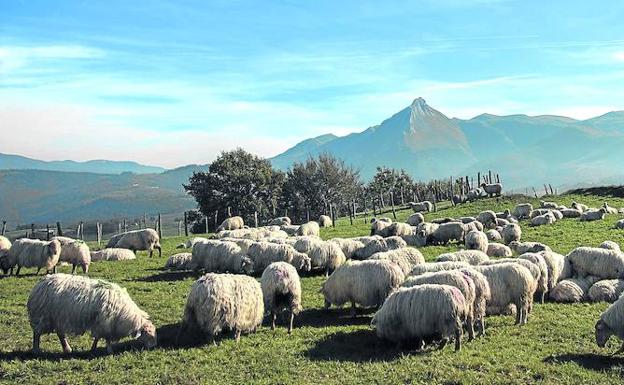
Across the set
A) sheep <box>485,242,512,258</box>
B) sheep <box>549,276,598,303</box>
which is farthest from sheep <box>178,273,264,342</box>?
sheep <box>485,242,512,258</box>

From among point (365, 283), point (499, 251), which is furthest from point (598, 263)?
point (365, 283)

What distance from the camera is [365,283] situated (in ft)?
50.4

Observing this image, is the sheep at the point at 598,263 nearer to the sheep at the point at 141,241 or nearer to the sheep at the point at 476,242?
the sheep at the point at 476,242

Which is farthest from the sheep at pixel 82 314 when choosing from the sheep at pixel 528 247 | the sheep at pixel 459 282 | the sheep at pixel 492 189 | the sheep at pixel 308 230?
the sheep at pixel 492 189

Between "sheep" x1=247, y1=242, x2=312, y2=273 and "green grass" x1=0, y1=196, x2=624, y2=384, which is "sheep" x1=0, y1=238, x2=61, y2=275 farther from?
"sheep" x1=247, y1=242, x2=312, y2=273

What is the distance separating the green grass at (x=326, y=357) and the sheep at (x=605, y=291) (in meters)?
1.35

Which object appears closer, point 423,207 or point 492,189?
point 423,207

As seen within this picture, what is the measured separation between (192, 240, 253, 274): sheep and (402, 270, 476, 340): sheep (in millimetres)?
8625

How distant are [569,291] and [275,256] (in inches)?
406

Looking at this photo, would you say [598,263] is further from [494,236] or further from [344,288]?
[494,236]

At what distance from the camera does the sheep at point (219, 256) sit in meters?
21.3

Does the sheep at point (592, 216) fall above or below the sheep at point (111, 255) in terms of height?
above

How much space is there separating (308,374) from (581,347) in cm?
633

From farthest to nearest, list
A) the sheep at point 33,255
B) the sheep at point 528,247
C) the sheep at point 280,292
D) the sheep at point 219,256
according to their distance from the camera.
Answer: the sheep at point 33,255, the sheep at point 219,256, the sheep at point 528,247, the sheep at point 280,292
